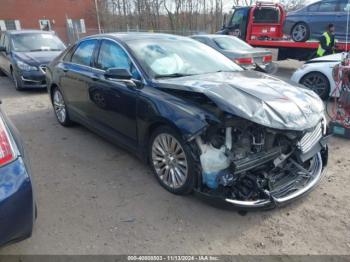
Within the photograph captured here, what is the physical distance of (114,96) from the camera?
3.91 meters

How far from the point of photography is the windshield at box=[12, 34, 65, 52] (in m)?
9.40

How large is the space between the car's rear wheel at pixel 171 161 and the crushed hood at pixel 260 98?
0.51m

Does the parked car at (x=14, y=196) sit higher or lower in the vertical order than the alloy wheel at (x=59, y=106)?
higher

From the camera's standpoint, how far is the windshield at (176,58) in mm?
3650

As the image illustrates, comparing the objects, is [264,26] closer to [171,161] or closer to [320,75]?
[320,75]

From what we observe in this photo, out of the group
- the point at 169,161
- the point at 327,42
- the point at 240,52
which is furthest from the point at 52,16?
the point at 169,161

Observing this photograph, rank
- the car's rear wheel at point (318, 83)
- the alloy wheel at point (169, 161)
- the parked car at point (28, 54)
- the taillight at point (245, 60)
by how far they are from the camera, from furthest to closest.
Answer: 1. the taillight at point (245, 60)
2. the parked car at point (28, 54)
3. the car's rear wheel at point (318, 83)
4. the alloy wheel at point (169, 161)

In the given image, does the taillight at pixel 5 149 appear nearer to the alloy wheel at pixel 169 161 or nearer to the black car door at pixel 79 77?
the alloy wheel at pixel 169 161

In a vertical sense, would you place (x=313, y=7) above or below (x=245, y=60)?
above

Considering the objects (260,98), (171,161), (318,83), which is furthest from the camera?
(318,83)

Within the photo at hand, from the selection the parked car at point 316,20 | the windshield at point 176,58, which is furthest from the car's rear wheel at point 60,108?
→ the parked car at point 316,20

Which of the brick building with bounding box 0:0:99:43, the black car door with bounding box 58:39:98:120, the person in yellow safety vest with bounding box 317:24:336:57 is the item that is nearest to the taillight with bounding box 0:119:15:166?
the black car door with bounding box 58:39:98:120

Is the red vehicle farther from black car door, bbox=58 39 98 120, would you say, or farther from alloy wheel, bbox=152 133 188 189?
alloy wheel, bbox=152 133 188 189

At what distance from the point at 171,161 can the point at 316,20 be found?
10.6 m
